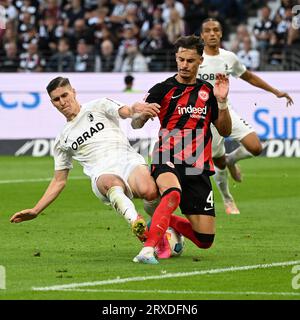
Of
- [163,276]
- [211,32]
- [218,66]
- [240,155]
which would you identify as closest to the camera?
[163,276]

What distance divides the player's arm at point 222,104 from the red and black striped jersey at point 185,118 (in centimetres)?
13

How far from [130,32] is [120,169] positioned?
61.8 feet

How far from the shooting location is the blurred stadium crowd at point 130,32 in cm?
2842

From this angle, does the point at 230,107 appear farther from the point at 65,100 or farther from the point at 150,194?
the point at 150,194

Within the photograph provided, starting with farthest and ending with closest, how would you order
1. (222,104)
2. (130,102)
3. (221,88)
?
(130,102) → (222,104) → (221,88)

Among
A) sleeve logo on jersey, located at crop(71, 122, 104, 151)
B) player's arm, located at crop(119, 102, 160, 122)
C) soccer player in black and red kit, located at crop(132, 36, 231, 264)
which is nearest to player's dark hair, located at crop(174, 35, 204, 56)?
soccer player in black and red kit, located at crop(132, 36, 231, 264)

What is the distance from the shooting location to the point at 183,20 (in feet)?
98.3

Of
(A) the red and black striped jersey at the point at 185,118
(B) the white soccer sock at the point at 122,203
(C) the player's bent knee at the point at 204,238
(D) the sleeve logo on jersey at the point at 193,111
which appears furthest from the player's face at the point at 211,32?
(B) the white soccer sock at the point at 122,203

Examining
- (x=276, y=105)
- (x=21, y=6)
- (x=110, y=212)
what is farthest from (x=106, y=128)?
(x=21, y=6)

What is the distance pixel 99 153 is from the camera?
11242mm

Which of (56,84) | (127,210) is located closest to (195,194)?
(127,210)

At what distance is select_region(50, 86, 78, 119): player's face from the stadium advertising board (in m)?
12.2

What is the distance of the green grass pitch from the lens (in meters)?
8.80

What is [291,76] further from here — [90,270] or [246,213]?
[90,270]
